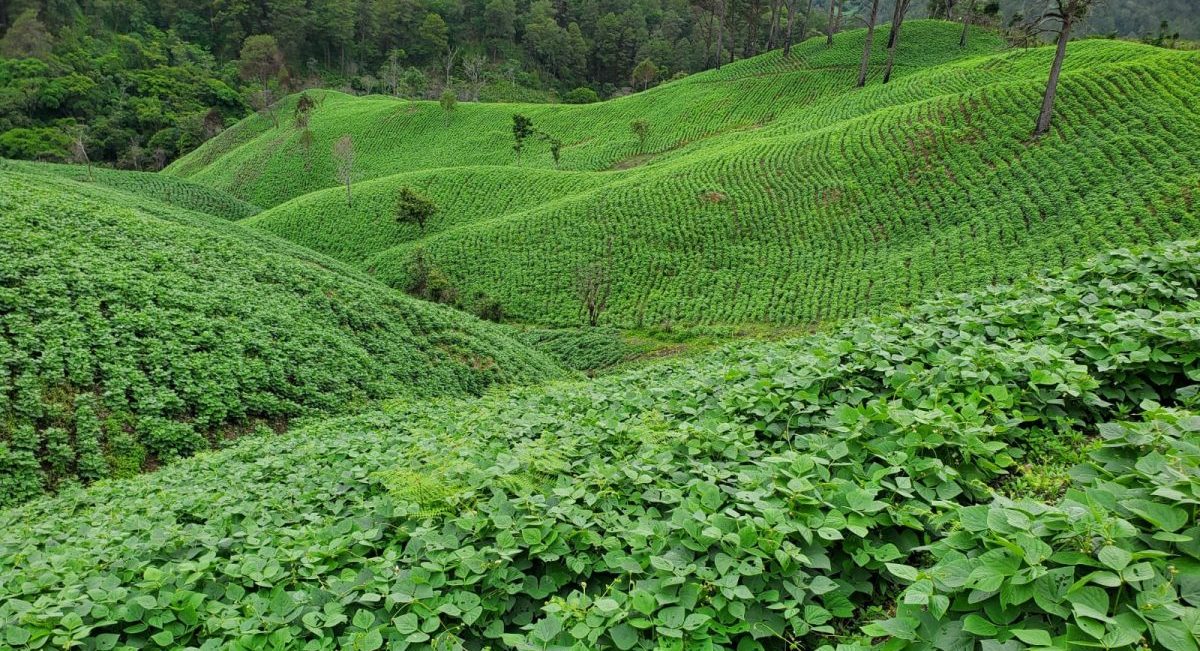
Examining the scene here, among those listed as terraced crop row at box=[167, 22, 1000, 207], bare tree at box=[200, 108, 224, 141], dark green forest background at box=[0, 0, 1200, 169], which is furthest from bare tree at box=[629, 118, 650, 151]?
bare tree at box=[200, 108, 224, 141]

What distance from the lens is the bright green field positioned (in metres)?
24.4

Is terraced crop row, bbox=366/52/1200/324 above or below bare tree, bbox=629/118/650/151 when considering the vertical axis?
below

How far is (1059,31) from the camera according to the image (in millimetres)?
27438

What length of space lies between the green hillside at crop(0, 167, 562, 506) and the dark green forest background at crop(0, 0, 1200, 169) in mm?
79831

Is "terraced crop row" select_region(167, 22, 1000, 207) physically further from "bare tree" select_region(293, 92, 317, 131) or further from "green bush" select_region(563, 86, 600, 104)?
"green bush" select_region(563, 86, 600, 104)

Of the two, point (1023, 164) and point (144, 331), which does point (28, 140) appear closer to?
point (144, 331)

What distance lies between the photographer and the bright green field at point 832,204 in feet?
80.1

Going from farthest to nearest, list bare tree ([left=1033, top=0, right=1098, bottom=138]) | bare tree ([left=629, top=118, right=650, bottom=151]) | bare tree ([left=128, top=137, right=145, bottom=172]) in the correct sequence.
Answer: bare tree ([left=128, top=137, right=145, bottom=172]) → bare tree ([left=629, top=118, right=650, bottom=151]) → bare tree ([left=1033, top=0, right=1098, bottom=138])

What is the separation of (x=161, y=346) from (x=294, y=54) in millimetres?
143979

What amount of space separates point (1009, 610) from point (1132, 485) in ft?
4.19

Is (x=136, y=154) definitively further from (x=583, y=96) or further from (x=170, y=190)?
(x=583, y=96)

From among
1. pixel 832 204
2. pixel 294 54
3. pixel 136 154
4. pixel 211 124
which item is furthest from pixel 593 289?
pixel 294 54

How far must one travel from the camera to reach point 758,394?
540 centimetres

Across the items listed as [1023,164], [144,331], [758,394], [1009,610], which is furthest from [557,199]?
[1009,610]
